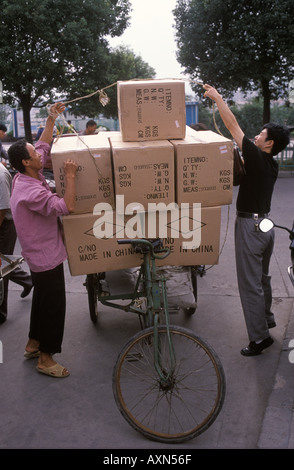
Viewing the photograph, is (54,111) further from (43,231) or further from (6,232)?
(6,232)

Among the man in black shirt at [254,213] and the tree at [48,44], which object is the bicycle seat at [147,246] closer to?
the man in black shirt at [254,213]

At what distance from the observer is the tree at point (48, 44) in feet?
49.4

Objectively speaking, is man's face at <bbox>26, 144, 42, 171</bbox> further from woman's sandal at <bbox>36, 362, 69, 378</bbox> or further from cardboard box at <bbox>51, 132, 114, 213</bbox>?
woman's sandal at <bbox>36, 362, 69, 378</bbox>

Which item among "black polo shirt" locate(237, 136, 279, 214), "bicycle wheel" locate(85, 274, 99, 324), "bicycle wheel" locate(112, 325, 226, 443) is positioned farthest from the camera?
"bicycle wheel" locate(85, 274, 99, 324)

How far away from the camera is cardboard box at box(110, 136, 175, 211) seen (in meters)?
3.25

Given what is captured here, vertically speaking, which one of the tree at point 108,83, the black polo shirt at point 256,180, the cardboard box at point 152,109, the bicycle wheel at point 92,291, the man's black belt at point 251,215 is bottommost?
the bicycle wheel at point 92,291

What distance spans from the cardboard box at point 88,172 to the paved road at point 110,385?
3.22 ft

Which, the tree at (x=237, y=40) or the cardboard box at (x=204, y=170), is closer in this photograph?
the cardboard box at (x=204, y=170)

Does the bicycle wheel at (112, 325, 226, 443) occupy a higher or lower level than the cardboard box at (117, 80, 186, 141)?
lower

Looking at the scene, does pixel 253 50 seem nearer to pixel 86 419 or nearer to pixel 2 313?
pixel 2 313

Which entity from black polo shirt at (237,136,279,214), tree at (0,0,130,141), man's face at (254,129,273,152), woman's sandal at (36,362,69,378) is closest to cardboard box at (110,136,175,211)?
black polo shirt at (237,136,279,214)

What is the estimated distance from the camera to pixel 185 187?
3.39 metres

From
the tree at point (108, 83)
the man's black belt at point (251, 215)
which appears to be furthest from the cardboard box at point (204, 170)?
the tree at point (108, 83)
